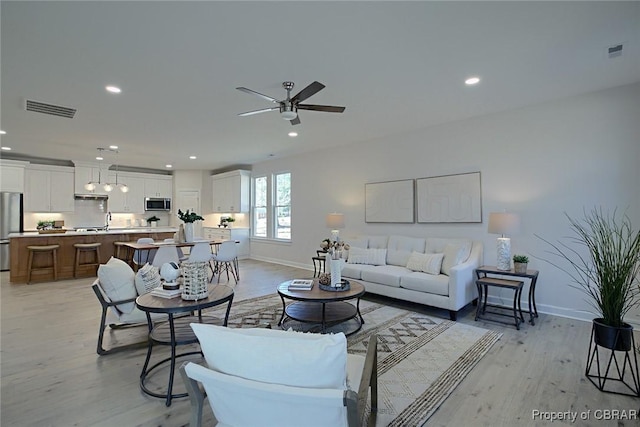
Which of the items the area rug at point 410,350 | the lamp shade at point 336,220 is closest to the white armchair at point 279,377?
the area rug at point 410,350

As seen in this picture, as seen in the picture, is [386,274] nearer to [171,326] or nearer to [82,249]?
[171,326]

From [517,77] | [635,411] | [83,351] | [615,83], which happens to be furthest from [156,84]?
[615,83]

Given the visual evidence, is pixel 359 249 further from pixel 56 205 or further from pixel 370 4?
pixel 56 205

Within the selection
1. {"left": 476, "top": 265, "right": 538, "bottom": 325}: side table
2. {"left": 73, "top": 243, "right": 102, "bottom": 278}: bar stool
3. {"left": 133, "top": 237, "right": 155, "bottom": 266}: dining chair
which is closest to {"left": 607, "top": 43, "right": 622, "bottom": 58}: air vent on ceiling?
{"left": 476, "top": 265, "right": 538, "bottom": 325}: side table

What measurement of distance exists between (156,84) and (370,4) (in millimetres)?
2515

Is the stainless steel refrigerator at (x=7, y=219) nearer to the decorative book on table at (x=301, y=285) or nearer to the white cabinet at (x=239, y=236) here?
the white cabinet at (x=239, y=236)

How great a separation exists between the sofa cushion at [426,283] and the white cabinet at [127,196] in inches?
326

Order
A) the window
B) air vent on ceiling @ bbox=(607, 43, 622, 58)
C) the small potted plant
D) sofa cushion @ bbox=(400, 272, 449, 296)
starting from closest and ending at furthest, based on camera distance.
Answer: air vent on ceiling @ bbox=(607, 43, 622, 58)
sofa cushion @ bbox=(400, 272, 449, 296)
the window
the small potted plant

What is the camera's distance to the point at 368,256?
17.0 feet

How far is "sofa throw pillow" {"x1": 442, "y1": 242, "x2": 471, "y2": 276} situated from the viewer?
422cm

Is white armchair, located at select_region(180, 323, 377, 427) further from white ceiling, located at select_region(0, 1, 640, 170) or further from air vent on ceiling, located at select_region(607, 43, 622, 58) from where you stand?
air vent on ceiling, located at select_region(607, 43, 622, 58)

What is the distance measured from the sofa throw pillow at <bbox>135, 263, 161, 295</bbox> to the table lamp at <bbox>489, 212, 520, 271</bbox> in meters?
4.00

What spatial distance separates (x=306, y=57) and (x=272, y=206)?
18.8 ft

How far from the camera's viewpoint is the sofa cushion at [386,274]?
438cm
